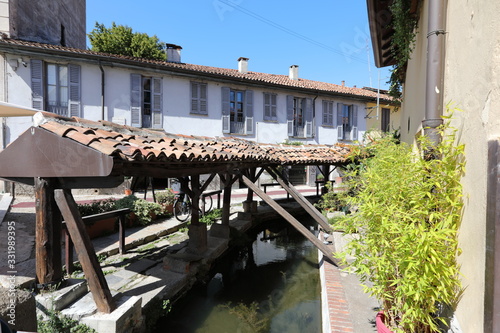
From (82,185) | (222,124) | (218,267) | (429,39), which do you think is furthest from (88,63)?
(429,39)

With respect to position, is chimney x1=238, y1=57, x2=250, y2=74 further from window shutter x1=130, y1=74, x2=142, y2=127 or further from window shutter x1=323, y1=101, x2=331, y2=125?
window shutter x1=130, y1=74, x2=142, y2=127

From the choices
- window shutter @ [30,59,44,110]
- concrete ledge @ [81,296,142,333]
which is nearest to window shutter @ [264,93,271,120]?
window shutter @ [30,59,44,110]

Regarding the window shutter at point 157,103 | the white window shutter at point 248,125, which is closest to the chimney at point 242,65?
the white window shutter at point 248,125

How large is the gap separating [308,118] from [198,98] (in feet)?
23.5

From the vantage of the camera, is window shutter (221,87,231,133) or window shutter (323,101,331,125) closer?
window shutter (221,87,231,133)

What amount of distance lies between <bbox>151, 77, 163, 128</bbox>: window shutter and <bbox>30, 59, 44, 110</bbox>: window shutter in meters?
4.37

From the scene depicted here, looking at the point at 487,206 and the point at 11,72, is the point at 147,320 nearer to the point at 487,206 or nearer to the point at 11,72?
the point at 487,206

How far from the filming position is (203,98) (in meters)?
13.9

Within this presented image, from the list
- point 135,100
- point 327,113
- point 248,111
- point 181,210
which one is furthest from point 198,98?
point 327,113

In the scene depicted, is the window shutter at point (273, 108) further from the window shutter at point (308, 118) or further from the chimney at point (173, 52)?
the chimney at point (173, 52)

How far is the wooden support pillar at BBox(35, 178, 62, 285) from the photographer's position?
8.34 feet

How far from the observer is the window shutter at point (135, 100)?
1232cm

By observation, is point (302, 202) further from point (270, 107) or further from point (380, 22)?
point (270, 107)

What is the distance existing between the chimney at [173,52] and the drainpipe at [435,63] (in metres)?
14.4
